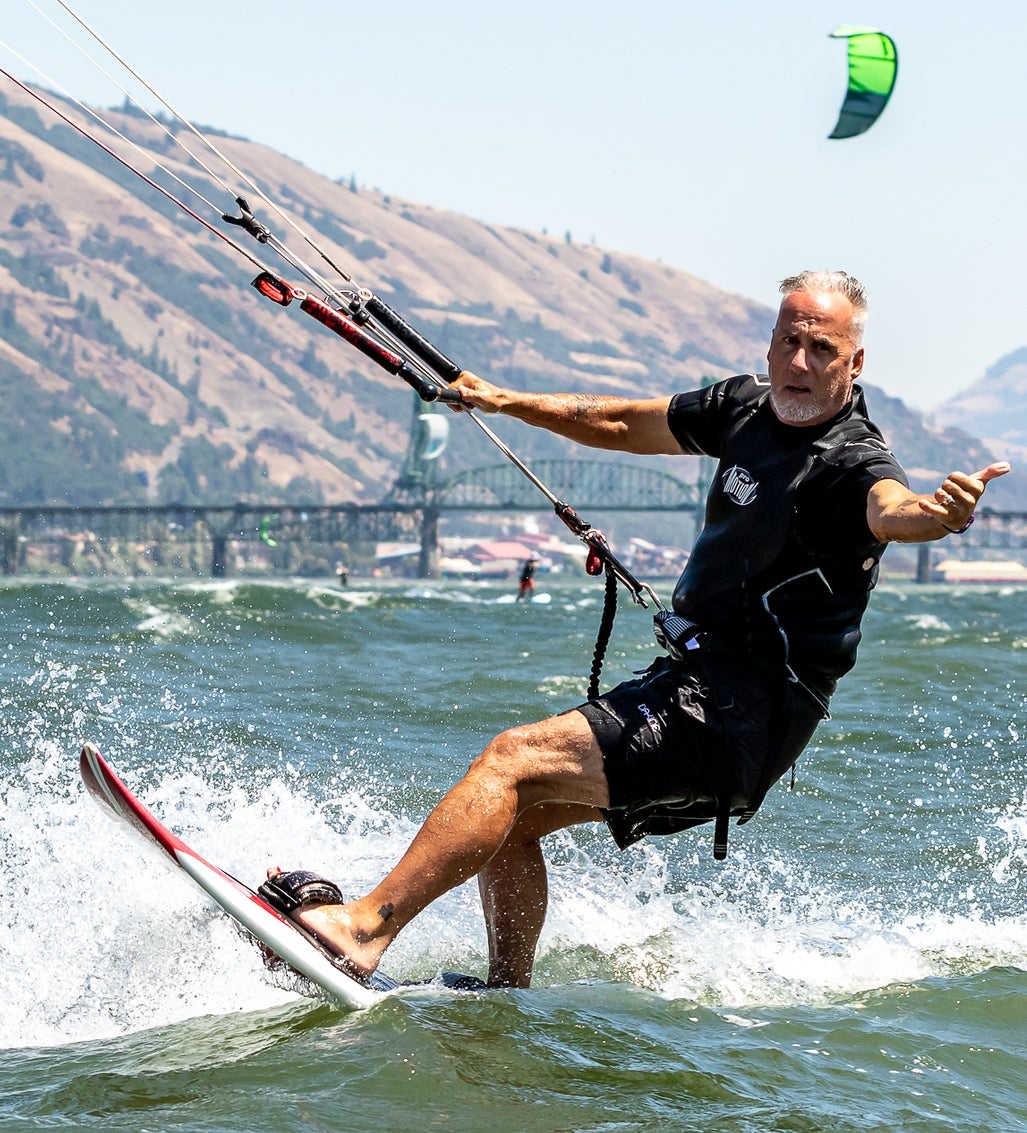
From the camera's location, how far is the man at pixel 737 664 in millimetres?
4840

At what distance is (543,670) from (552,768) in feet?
44.4

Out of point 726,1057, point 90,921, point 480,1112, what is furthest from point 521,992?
point 90,921

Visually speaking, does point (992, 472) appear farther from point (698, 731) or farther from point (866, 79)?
point (866, 79)

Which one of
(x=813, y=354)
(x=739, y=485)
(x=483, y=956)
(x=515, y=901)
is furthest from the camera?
(x=483, y=956)

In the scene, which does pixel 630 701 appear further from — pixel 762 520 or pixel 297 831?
pixel 297 831

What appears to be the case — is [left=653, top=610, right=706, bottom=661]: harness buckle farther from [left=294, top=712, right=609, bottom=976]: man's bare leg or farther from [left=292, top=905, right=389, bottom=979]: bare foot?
[left=292, top=905, right=389, bottom=979]: bare foot

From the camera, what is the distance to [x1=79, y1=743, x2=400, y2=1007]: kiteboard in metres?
4.87

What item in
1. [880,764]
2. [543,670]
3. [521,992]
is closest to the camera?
[521,992]

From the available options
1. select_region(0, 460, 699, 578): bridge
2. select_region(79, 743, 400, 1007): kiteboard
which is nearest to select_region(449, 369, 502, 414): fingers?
select_region(79, 743, 400, 1007): kiteboard

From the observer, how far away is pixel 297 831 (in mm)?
7562

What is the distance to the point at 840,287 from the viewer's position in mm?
4875

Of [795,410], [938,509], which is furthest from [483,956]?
[938,509]

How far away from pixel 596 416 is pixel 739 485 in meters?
0.73

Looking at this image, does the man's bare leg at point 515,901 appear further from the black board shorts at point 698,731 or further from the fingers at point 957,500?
the fingers at point 957,500
